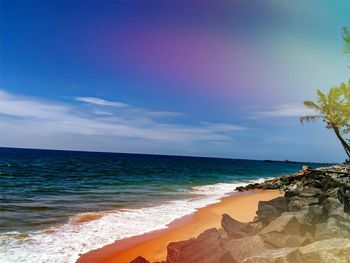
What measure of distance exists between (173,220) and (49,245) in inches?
255

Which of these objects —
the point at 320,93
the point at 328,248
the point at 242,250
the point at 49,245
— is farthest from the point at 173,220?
the point at 320,93

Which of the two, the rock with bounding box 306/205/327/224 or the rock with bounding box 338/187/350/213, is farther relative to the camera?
the rock with bounding box 338/187/350/213

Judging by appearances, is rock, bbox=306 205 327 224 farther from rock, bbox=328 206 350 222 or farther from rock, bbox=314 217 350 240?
rock, bbox=314 217 350 240

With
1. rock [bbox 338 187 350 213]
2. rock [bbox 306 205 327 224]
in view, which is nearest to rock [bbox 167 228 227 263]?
rock [bbox 306 205 327 224]

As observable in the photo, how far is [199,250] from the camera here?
8.73m

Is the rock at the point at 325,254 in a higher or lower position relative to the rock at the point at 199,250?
higher

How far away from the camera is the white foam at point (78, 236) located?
10375mm

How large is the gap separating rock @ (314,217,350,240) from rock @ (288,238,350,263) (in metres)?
2.22

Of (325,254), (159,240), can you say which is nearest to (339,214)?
(325,254)

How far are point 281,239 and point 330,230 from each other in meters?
1.71

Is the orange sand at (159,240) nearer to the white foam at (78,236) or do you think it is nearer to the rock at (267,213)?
the white foam at (78,236)

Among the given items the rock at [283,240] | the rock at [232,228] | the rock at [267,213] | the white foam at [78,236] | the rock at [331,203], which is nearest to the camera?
the rock at [283,240]

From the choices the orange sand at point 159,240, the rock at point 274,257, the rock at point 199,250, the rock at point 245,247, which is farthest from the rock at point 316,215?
the orange sand at point 159,240

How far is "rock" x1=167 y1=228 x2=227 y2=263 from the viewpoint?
8344 mm
